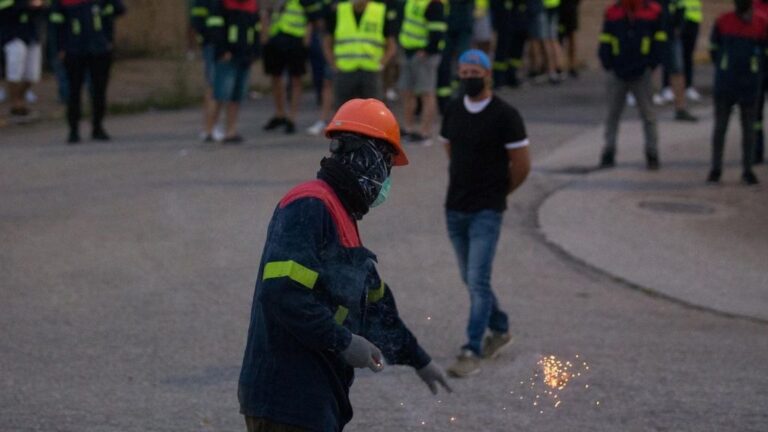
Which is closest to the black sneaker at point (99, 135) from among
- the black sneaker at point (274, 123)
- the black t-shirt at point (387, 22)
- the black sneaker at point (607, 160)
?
the black sneaker at point (274, 123)

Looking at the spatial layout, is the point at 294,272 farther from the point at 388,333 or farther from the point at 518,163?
the point at 518,163

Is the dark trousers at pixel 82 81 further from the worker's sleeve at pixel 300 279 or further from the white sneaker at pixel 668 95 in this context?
the worker's sleeve at pixel 300 279

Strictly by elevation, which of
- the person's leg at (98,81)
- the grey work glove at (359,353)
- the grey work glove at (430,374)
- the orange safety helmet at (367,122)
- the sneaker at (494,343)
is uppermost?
the orange safety helmet at (367,122)

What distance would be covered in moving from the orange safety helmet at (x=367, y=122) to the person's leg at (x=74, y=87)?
1124 cm

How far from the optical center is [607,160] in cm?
1427

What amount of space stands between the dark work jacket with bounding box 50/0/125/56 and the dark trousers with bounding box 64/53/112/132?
10 centimetres

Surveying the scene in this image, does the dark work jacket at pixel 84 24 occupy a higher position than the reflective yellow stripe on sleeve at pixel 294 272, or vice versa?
the reflective yellow stripe on sleeve at pixel 294 272

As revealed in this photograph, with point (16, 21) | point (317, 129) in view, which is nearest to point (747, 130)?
point (317, 129)

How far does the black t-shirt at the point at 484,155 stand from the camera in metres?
7.80

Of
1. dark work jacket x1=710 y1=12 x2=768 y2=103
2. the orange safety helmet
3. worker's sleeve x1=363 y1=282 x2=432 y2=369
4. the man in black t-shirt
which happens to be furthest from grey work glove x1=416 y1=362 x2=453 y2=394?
dark work jacket x1=710 y1=12 x2=768 y2=103

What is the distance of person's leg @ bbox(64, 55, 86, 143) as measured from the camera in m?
15.2

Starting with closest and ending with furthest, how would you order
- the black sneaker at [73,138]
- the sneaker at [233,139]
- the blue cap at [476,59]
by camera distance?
1. the blue cap at [476,59]
2. the black sneaker at [73,138]
3. the sneaker at [233,139]

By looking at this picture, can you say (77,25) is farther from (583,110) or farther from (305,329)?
(305,329)

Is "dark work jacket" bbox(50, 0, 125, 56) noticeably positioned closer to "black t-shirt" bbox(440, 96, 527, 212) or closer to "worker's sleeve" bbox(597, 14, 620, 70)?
"worker's sleeve" bbox(597, 14, 620, 70)
